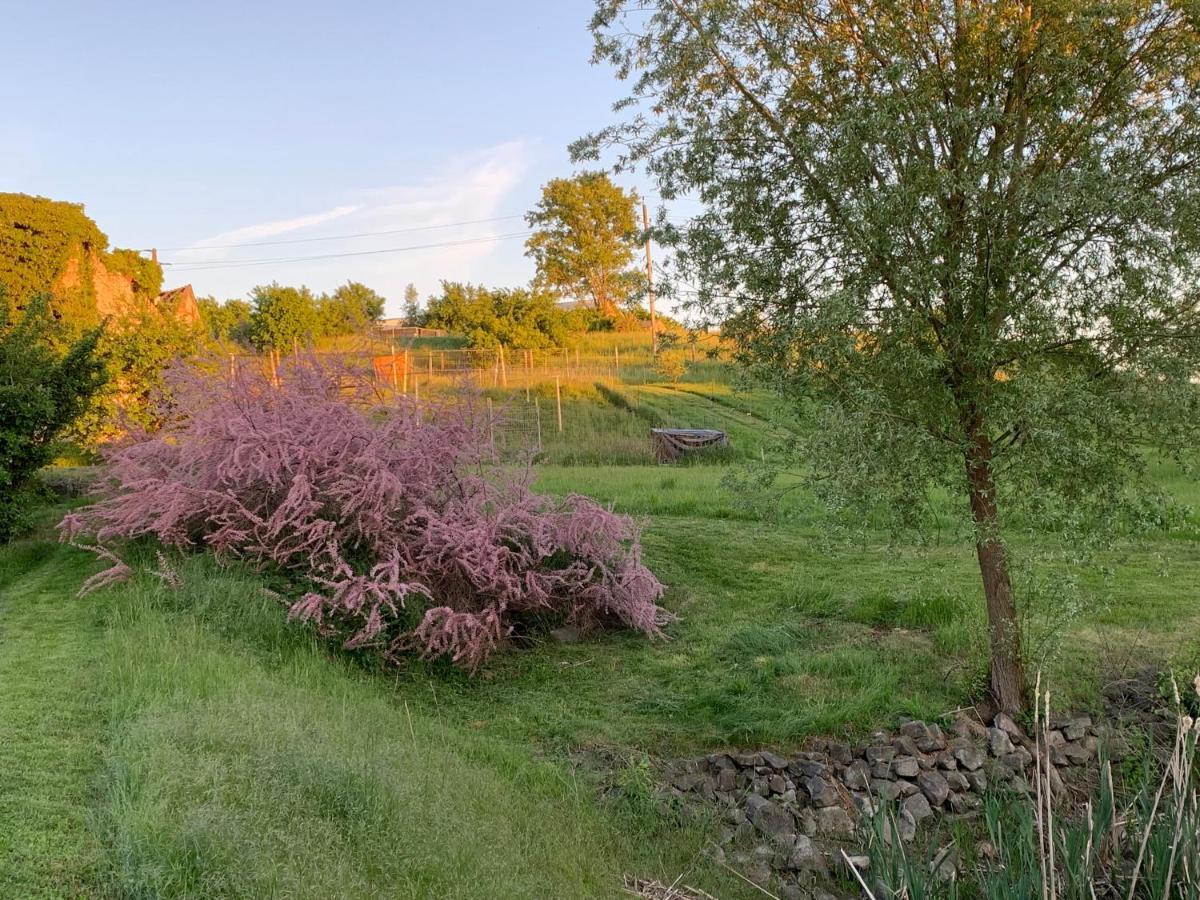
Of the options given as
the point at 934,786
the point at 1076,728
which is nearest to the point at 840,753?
the point at 934,786

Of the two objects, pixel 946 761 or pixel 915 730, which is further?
pixel 915 730

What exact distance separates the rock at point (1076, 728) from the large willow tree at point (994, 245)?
4.85ft

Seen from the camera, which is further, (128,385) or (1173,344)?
(128,385)

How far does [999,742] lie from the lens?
17.8 feet

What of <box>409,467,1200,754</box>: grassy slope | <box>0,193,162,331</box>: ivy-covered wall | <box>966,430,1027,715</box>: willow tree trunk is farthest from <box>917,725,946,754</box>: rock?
<box>0,193,162,331</box>: ivy-covered wall

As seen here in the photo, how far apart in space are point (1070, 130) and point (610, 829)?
16.2 feet

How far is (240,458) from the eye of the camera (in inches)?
281

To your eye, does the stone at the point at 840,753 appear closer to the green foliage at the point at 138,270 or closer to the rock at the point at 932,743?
the rock at the point at 932,743

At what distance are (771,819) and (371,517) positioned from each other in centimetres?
419

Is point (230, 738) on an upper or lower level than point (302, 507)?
lower

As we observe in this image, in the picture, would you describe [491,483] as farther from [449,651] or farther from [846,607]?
[846,607]

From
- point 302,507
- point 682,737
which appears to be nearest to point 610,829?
point 682,737

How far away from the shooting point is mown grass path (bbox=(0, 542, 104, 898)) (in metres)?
2.71

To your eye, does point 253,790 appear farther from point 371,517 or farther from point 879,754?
point 371,517
